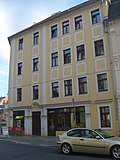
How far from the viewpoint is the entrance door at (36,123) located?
942 inches

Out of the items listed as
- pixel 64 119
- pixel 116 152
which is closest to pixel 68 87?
pixel 64 119

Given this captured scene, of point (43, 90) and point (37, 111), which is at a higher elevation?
point (43, 90)

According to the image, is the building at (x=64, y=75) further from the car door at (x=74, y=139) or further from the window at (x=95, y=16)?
the car door at (x=74, y=139)

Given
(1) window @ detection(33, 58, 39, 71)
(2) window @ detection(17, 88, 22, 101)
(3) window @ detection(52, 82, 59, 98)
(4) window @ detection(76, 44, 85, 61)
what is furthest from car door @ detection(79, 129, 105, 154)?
(2) window @ detection(17, 88, 22, 101)

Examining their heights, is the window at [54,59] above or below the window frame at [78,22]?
below

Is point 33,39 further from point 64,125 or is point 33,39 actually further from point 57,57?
point 64,125

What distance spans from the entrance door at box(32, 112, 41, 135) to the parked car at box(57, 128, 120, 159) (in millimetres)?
12226

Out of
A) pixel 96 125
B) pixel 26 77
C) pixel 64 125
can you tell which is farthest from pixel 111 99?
pixel 26 77

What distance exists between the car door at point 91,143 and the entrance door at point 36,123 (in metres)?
13.1

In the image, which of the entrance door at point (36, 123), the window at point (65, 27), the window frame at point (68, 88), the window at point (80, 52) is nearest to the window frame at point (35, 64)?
the window at point (65, 27)

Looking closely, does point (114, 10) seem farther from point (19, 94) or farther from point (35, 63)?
point (19, 94)

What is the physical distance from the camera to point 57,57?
79.5ft

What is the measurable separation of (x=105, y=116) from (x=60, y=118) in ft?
16.8

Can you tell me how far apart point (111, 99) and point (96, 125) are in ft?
9.23
